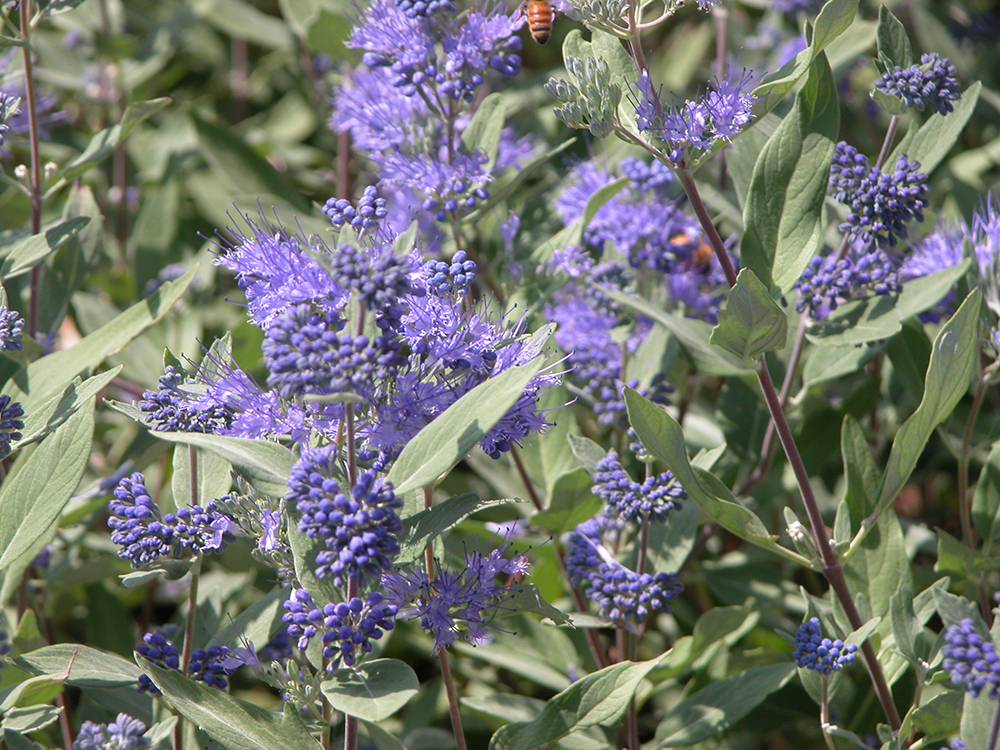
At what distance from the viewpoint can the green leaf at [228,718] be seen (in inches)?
58.3

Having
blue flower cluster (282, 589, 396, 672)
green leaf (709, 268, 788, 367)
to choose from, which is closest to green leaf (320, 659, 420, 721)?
blue flower cluster (282, 589, 396, 672)

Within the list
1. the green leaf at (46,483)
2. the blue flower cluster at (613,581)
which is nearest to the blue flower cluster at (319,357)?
the green leaf at (46,483)

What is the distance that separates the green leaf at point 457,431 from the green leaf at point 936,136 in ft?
3.91

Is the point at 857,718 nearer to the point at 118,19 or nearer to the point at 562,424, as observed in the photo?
the point at 562,424

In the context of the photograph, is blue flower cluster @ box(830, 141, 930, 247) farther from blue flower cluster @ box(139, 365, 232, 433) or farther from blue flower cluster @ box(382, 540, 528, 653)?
blue flower cluster @ box(139, 365, 232, 433)

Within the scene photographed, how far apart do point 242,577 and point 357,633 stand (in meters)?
1.13

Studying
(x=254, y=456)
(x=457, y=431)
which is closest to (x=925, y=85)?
(x=457, y=431)

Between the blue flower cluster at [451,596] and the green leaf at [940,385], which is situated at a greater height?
the green leaf at [940,385]

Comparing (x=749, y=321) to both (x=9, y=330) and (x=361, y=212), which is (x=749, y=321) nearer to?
(x=361, y=212)

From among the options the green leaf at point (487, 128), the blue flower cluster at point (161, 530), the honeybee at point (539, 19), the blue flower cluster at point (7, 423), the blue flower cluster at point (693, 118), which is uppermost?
the honeybee at point (539, 19)

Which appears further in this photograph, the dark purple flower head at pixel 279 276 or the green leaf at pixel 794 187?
the green leaf at pixel 794 187

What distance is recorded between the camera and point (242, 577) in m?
2.43

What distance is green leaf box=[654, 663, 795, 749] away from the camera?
1.99 m

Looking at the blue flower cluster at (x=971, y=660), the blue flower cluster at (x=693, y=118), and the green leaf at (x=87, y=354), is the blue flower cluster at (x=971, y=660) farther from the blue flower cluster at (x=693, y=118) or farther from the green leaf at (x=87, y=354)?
the green leaf at (x=87, y=354)
